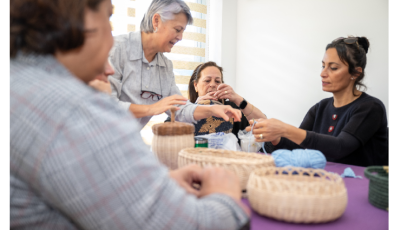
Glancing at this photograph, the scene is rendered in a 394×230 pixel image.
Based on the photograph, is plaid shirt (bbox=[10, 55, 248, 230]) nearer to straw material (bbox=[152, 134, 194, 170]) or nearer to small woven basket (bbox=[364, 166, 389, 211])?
small woven basket (bbox=[364, 166, 389, 211])

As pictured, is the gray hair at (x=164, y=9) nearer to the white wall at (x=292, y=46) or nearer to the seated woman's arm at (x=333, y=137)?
the seated woman's arm at (x=333, y=137)

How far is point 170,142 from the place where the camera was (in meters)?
1.12

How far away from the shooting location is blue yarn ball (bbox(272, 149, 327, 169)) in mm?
981

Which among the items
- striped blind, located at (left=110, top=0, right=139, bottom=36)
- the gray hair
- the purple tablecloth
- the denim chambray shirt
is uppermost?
striped blind, located at (left=110, top=0, right=139, bottom=36)

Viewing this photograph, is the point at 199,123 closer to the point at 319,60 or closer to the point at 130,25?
the point at 319,60

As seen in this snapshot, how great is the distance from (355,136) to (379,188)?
2.84 feet

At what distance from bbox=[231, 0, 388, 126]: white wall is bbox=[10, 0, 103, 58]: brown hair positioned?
8.83ft

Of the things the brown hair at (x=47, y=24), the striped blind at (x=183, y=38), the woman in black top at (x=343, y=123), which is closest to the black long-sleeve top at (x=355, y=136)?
the woman in black top at (x=343, y=123)

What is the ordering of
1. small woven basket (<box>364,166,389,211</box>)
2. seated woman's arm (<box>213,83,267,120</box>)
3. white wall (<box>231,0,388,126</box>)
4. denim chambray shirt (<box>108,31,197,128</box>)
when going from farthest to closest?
white wall (<box>231,0,388,126</box>) → seated woman's arm (<box>213,83,267,120</box>) → denim chambray shirt (<box>108,31,197,128</box>) → small woven basket (<box>364,166,389,211</box>)

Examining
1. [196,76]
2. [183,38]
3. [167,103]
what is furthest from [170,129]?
[183,38]

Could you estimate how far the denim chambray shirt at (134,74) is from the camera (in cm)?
176

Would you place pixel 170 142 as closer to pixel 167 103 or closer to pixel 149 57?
pixel 167 103

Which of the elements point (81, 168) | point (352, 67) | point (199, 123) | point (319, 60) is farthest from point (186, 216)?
point (319, 60)

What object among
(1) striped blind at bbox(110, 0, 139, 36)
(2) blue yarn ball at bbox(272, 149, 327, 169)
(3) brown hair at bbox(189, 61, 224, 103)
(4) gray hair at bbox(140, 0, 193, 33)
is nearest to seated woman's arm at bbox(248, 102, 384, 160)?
(2) blue yarn ball at bbox(272, 149, 327, 169)
